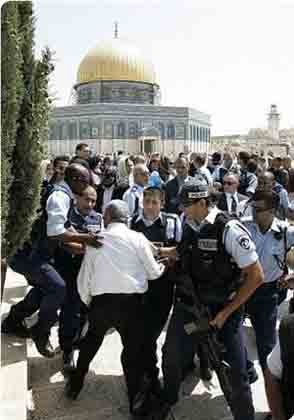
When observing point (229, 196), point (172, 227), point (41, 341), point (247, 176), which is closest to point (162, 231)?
point (172, 227)

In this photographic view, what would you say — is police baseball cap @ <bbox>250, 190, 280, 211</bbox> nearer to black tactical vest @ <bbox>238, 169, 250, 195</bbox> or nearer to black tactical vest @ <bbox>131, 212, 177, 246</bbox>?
black tactical vest @ <bbox>131, 212, 177, 246</bbox>

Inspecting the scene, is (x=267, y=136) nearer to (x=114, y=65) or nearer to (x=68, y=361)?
(x=114, y=65)

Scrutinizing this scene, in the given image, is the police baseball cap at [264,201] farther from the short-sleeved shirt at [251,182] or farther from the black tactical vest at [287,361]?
A: the short-sleeved shirt at [251,182]

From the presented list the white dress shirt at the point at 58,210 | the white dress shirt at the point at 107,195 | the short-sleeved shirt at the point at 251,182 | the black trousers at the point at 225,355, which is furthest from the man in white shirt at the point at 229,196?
the black trousers at the point at 225,355

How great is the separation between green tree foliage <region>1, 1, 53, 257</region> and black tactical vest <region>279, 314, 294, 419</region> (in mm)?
2013

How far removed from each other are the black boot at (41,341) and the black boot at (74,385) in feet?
1.78

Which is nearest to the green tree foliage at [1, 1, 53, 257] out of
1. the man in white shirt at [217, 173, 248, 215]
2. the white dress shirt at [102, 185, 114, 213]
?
the white dress shirt at [102, 185, 114, 213]

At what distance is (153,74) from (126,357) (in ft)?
166

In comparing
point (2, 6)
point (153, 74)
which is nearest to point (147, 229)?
point (2, 6)

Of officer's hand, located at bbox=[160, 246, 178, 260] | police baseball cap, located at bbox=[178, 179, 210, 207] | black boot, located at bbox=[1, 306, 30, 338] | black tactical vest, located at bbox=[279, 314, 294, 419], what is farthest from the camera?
black boot, located at bbox=[1, 306, 30, 338]

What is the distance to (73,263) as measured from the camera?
414 cm

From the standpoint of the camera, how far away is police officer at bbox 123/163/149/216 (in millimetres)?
5516

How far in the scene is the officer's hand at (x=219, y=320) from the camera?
9.59ft

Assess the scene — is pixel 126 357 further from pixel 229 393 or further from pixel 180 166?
pixel 180 166
